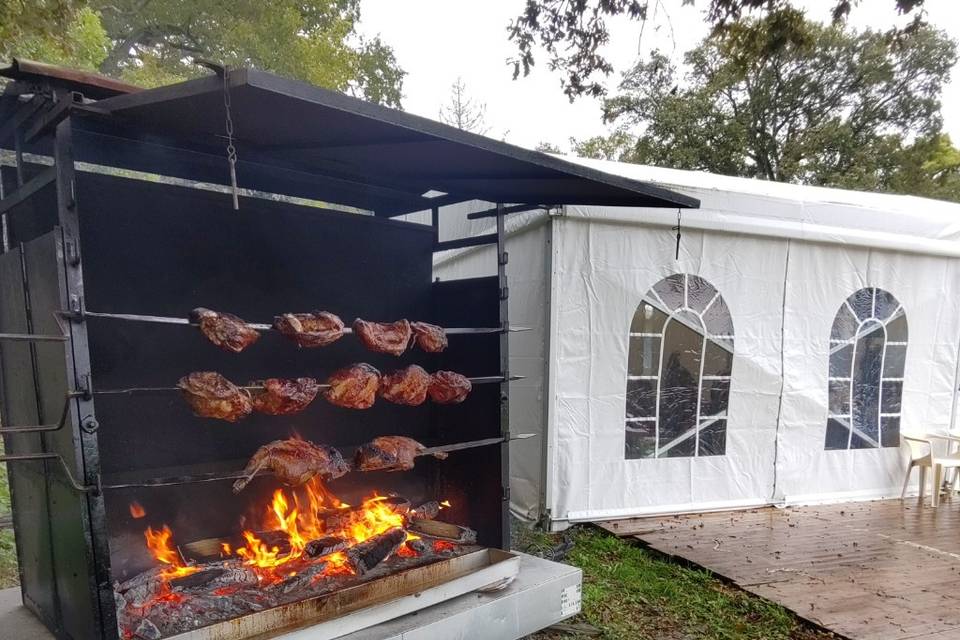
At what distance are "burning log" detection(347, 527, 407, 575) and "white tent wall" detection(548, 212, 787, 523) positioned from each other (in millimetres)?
2372

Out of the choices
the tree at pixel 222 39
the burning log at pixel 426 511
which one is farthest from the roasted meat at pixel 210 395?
the tree at pixel 222 39

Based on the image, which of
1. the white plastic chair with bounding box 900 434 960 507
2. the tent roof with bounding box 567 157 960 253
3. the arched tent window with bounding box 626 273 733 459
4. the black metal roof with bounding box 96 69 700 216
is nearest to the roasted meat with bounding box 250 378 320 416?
the black metal roof with bounding box 96 69 700 216

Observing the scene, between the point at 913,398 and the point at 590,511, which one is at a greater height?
the point at 913,398

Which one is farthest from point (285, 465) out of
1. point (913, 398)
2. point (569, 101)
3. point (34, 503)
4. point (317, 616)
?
point (913, 398)

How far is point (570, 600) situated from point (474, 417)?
4.11ft

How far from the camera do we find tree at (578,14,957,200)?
65.6ft

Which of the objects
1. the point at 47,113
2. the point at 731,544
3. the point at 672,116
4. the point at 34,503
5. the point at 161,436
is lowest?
the point at 731,544

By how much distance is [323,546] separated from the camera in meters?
3.23

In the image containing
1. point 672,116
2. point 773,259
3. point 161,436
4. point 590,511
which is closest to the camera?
point 161,436

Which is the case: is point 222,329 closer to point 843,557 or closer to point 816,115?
point 843,557

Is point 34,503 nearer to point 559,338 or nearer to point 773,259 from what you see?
point 559,338

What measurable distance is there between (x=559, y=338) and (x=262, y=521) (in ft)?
9.81

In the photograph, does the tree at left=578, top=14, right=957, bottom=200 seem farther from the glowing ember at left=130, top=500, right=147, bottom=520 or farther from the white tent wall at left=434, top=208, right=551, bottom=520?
the glowing ember at left=130, top=500, right=147, bottom=520

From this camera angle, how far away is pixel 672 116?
20.8 m
